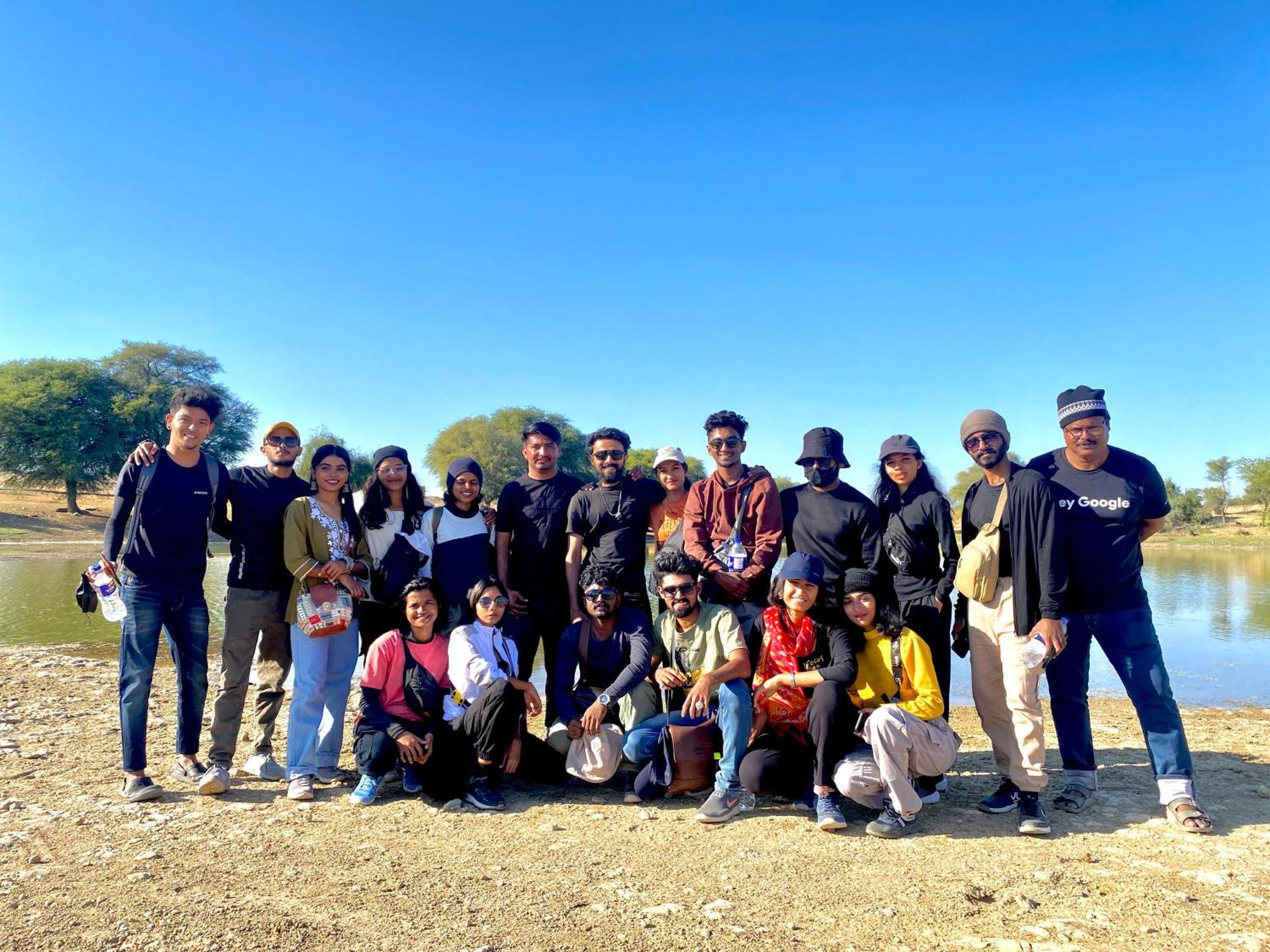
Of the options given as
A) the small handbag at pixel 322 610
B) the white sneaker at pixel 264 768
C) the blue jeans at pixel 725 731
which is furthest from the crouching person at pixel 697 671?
the white sneaker at pixel 264 768

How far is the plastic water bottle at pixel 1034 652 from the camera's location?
4367 mm

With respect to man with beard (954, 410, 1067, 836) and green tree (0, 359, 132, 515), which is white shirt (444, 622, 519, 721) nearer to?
man with beard (954, 410, 1067, 836)

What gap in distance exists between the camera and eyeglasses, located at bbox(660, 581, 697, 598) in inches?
188

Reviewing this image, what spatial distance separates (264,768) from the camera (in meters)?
5.07

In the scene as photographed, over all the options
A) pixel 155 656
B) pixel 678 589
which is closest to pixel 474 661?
pixel 678 589

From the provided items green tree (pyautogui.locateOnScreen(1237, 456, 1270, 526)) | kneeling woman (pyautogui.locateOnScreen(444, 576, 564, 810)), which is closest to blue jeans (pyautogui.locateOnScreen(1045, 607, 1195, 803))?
kneeling woman (pyautogui.locateOnScreen(444, 576, 564, 810))

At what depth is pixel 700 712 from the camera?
4586 millimetres

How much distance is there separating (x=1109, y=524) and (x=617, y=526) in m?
3.12

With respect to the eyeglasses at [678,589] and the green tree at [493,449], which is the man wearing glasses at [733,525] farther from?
the green tree at [493,449]

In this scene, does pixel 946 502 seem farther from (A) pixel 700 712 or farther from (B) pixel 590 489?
(B) pixel 590 489

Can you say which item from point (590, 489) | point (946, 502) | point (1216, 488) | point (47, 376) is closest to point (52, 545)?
point (47, 376)

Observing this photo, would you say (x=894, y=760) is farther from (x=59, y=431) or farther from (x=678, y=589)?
(x=59, y=431)

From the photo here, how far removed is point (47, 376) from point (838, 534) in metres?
56.2

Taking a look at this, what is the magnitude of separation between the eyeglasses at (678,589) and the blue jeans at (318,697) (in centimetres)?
216
